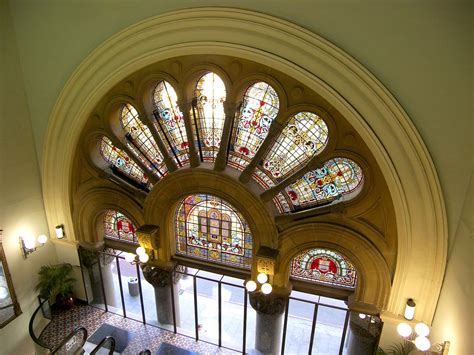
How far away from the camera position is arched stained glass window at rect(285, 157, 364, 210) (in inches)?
243

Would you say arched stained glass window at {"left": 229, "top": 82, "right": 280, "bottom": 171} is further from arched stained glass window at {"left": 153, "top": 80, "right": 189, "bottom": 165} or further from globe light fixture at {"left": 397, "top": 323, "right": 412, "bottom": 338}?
globe light fixture at {"left": 397, "top": 323, "right": 412, "bottom": 338}

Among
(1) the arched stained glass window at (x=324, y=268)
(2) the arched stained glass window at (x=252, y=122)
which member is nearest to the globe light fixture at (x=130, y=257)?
(2) the arched stained glass window at (x=252, y=122)

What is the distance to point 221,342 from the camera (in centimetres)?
870

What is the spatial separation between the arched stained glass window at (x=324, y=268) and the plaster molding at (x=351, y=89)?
0.97 metres

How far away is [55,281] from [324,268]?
7.00 metres

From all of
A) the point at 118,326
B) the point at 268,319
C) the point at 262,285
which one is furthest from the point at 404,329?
the point at 118,326

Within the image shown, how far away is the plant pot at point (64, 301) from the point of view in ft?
30.8

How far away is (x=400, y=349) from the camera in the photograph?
6398 millimetres

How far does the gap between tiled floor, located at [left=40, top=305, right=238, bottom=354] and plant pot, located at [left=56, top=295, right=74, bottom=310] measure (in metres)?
0.16

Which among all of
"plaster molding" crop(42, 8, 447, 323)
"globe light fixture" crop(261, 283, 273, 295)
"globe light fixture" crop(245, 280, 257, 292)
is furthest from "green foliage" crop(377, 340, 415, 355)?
"globe light fixture" crop(245, 280, 257, 292)

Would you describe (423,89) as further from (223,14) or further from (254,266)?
(254,266)

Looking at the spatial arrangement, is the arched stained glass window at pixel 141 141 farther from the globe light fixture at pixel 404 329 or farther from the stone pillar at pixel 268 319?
the globe light fixture at pixel 404 329

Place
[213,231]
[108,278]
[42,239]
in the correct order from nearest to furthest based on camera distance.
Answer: [213,231] < [42,239] < [108,278]

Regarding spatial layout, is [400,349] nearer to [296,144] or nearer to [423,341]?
[423,341]
